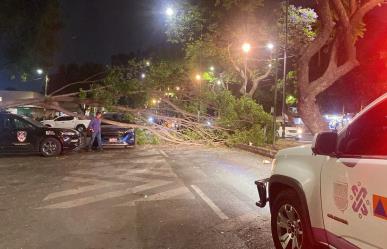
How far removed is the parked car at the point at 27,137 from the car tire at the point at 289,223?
1382 cm

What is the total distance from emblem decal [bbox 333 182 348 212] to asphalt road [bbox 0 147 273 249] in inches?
86.8

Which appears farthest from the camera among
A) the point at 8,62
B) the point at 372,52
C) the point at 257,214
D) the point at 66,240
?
the point at 372,52

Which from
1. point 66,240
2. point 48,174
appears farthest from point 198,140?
point 66,240

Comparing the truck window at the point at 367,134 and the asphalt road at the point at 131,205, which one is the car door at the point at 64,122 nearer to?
the asphalt road at the point at 131,205

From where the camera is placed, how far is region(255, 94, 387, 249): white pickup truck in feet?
13.2

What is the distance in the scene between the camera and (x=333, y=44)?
22078 mm

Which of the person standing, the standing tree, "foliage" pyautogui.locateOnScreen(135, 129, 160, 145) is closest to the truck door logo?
the standing tree

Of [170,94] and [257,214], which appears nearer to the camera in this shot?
[257,214]

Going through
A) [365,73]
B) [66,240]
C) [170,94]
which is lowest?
[66,240]

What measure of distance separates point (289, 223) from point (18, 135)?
1443 centimetres

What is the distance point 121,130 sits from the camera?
21.9 meters

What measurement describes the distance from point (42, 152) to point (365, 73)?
2515 cm

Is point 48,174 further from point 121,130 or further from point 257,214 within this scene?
point 121,130

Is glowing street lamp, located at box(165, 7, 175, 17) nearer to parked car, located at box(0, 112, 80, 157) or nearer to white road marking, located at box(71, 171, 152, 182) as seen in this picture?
parked car, located at box(0, 112, 80, 157)
